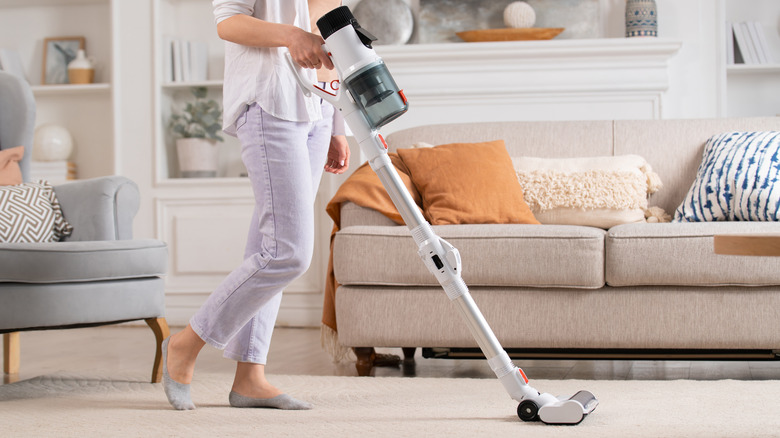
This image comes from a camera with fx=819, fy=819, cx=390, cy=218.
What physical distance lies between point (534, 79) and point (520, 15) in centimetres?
29

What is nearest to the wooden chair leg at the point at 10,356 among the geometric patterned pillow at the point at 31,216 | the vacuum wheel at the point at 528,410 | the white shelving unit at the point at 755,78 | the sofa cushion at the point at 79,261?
the geometric patterned pillow at the point at 31,216

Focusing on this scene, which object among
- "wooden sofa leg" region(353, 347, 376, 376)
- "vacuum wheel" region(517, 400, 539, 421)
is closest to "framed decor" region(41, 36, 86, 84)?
"wooden sofa leg" region(353, 347, 376, 376)

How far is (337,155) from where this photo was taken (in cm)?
187

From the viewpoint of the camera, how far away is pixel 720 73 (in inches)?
143

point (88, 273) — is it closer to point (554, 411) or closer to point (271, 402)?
point (271, 402)

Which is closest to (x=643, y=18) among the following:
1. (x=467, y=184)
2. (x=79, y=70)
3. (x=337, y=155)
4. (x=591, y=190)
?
(x=591, y=190)

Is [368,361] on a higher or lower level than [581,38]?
lower

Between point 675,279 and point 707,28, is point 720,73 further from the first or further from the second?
point 675,279

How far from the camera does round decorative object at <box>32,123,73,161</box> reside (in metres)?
4.02

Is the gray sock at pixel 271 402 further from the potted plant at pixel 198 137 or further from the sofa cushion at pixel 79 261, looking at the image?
the potted plant at pixel 198 137

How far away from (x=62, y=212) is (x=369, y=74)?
56.8 inches

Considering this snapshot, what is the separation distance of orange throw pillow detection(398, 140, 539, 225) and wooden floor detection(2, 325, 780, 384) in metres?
0.45

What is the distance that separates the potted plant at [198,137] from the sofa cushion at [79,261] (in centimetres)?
178

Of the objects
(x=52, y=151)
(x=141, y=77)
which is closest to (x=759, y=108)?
(x=141, y=77)
